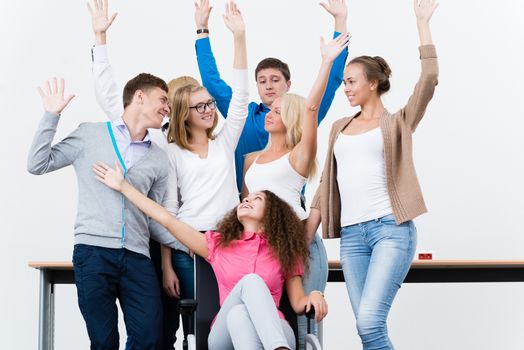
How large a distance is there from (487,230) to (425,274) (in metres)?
1.90

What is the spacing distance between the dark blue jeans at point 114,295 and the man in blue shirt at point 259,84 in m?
0.71

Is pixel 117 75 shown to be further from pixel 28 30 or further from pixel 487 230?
pixel 487 230

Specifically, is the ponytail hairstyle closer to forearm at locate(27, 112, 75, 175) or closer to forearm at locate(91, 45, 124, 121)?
forearm at locate(91, 45, 124, 121)

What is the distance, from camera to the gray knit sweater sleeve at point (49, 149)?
126 inches

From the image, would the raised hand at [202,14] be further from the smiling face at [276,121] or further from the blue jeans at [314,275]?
the blue jeans at [314,275]

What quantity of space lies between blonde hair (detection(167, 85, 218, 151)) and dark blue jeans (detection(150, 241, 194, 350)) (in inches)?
17.0

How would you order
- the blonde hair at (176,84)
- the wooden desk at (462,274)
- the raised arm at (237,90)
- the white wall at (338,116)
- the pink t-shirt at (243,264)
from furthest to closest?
the white wall at (338,116)
the wooden desk at (462,274)
the blonde hair at (176,84)
the raised arm at (237,90)
the pink t-shirt at (243,264)

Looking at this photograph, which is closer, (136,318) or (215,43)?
(136,318)

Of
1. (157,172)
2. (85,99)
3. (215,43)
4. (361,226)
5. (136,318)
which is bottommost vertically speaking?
(136,318)

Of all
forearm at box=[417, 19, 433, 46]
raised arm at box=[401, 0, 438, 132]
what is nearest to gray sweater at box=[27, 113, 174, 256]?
raised arm at box=[401, 0, 438, 132]

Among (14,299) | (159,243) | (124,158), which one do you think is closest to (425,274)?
(159,243)

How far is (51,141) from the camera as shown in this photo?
10.6 ft

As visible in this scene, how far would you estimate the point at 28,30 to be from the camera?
6.18 m

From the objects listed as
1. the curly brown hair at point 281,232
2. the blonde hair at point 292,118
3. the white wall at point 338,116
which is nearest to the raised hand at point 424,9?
the blonde hair at point 292,118
